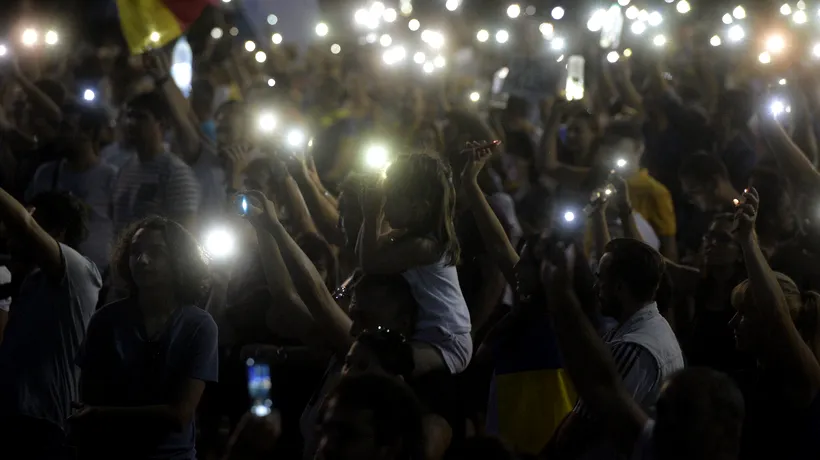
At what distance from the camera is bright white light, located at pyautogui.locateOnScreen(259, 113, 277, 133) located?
787 centimetres

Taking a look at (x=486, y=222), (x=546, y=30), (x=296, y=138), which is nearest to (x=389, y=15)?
(x=546, y=30)

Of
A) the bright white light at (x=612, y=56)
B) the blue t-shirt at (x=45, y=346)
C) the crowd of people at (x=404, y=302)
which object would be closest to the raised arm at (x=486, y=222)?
the crowd of people at (x=404, y=302)

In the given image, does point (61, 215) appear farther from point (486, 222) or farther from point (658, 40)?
point (658, 40)

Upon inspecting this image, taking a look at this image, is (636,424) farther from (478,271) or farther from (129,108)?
(129,108)

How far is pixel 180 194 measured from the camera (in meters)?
8.05

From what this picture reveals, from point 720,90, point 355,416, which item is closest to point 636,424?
point 355,416

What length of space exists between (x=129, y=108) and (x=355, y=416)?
5.24 m

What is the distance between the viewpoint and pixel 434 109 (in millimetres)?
12172

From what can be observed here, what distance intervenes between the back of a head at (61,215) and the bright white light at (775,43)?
20.9 feet

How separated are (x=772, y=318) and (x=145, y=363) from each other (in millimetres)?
2331

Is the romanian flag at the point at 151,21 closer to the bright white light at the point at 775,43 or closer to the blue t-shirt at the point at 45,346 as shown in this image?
the bright white light at the point at 775,43

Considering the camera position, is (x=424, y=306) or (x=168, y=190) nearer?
(x=424, y=306)

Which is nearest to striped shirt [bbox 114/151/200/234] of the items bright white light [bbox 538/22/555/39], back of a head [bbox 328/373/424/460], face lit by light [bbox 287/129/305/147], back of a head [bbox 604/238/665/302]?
face lit by light [bbox 287/129/305/147]

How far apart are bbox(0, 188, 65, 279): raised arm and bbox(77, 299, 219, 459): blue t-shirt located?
80 cm
